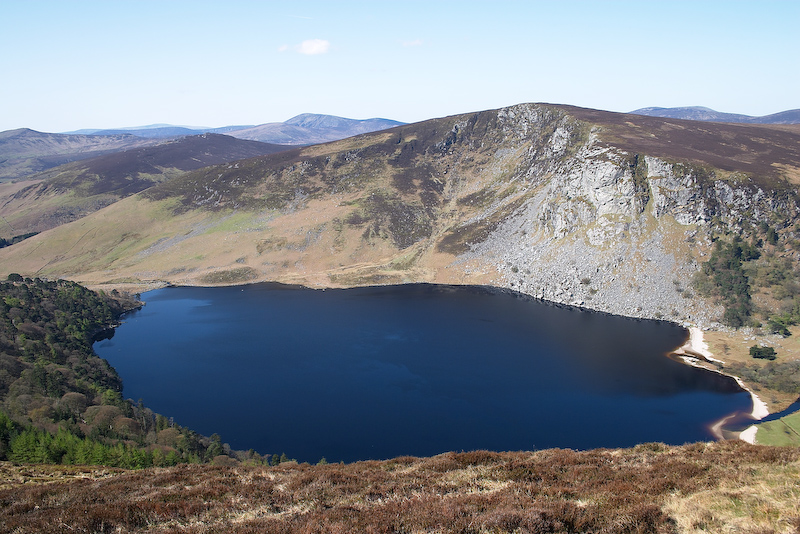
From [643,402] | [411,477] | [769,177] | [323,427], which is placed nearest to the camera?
[411,477]

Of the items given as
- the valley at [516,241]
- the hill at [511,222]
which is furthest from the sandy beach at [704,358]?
the hill at [511,222]

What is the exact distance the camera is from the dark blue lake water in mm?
53250

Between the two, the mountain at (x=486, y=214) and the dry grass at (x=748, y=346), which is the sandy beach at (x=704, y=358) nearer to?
the dry grass at (x=748, y=346)

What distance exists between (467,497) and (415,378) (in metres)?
50.7

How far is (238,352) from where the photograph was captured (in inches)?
3086

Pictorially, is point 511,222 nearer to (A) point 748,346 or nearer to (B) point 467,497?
(A) point 748,346

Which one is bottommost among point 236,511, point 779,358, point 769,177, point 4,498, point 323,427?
point 323,427

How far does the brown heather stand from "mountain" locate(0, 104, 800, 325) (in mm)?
77762

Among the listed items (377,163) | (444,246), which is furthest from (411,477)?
(377,163)

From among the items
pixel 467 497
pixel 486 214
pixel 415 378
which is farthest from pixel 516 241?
pixel 467 497

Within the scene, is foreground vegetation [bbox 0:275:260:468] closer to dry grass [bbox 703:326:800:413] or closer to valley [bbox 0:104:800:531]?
valley [bbox 0:104:800:531]

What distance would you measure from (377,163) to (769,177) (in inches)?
4488

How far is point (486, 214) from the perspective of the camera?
132 meters

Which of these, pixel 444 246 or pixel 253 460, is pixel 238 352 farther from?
pixel 444 246
